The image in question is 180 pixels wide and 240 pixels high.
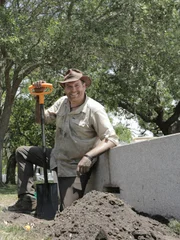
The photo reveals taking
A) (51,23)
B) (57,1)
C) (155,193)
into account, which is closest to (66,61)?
(51,23)

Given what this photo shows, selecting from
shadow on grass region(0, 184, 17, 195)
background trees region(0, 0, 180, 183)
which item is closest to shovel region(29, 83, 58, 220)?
background trees region(0, 0, 180, 183)

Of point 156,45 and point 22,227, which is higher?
point 156,45

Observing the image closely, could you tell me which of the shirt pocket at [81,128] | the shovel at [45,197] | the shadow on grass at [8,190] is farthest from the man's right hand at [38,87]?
the shadow on grass at [8,190]

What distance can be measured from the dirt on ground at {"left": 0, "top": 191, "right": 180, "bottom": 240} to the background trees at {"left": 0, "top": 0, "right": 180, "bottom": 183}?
7.46 m

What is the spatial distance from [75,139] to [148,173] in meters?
1.09

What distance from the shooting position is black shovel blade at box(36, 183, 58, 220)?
4.79 meters

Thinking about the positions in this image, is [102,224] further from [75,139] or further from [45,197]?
[45,197]

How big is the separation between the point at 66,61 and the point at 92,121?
7.73 meters

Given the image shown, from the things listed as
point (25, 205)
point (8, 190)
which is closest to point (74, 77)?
point (25, 205)

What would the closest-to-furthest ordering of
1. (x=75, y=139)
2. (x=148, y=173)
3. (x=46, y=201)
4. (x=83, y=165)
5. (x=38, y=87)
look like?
1. (x=148, y=173)
2. (x=83, y=165)
3. (x=75, y=139)
4. (x=46, y=201)
5. (x=38, y=87)

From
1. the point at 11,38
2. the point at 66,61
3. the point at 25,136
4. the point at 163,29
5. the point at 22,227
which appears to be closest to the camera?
the point at 22,227

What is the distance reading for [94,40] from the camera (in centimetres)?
1148

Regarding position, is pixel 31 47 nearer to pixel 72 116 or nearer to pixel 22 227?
pixel 72 116

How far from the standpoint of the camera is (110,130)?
450cm
